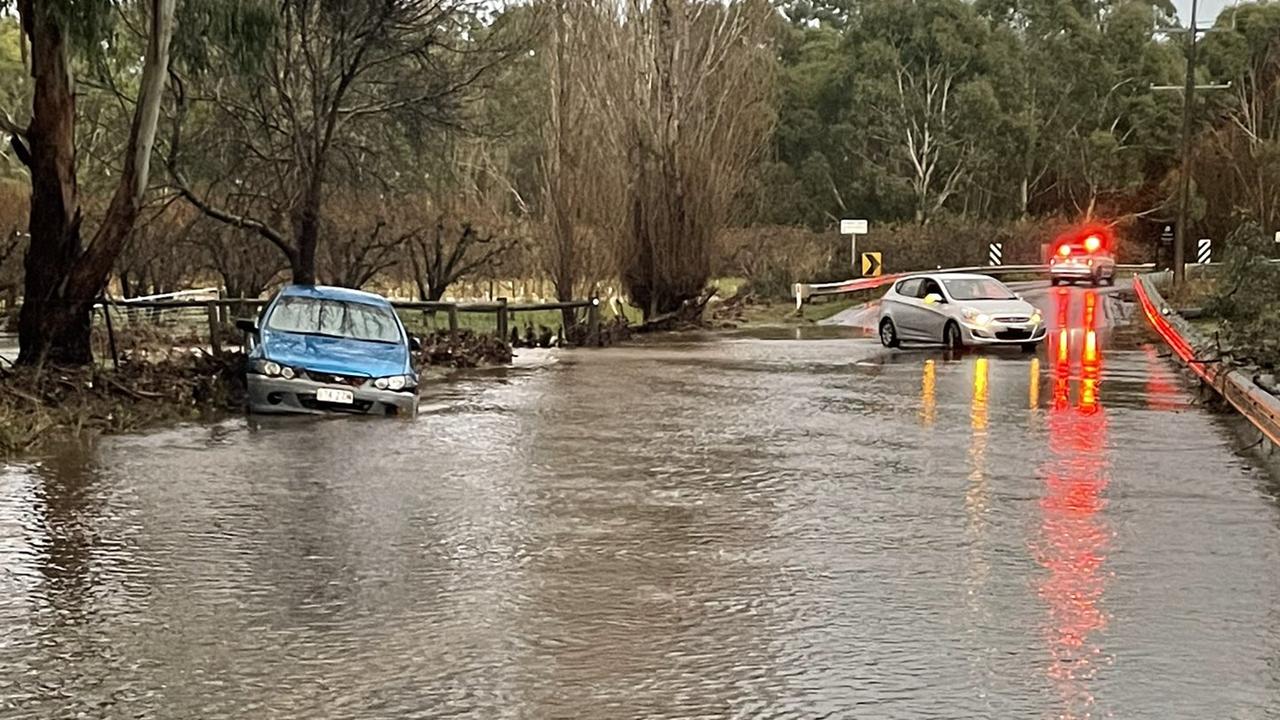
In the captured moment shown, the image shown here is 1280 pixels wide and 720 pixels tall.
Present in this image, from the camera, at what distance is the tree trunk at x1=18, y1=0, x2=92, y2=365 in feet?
59.2

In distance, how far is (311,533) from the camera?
10.4 meters

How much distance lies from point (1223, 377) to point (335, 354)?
33.0ft

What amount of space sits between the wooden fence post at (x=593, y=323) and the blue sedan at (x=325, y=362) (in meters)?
13.9

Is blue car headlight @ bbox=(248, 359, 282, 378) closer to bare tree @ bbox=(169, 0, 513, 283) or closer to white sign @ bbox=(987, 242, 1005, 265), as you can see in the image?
bare tree @ bbox=(169, 0, 513, 283)

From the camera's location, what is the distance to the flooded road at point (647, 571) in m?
6.67

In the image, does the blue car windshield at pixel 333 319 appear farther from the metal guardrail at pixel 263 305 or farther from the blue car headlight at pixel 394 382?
the metal guardrail at pixel 263 305

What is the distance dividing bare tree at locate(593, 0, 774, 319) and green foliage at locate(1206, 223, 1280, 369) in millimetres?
12654

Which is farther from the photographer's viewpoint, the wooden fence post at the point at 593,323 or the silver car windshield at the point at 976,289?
the wooden fence post at the point at 593,323

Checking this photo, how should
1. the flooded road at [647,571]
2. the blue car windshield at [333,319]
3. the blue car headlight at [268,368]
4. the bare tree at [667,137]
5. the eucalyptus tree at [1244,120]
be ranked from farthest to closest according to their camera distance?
the eucalyptus tree at [1244,120] → the bare tree at [667,137] → the blue car windshield at [333,319] → the blue car headlight at [268,368] → the flooded road at [647,571]

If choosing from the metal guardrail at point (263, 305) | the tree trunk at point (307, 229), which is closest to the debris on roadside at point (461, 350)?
the metal guardrail at point (263, 305)

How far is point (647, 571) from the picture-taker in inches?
360

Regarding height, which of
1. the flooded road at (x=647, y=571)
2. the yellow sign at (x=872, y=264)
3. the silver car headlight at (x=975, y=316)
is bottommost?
the flooded road at (x=647, y=571)

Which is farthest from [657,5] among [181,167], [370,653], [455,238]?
[370,653]

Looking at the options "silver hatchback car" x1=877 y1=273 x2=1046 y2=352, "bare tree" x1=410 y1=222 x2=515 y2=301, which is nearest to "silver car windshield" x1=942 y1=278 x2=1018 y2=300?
"silver hatchback car" x1=877 y1=273 x2=1046 y2=352
